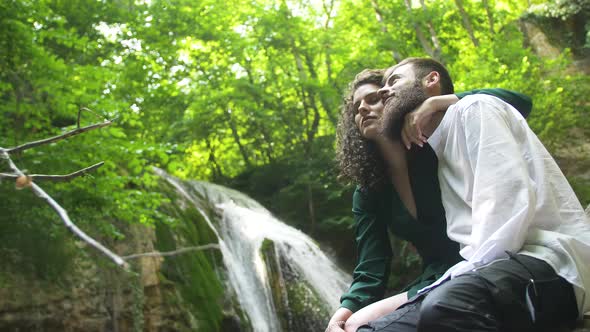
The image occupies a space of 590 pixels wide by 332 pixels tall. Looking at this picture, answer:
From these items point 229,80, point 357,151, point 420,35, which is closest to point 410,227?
point 357,151

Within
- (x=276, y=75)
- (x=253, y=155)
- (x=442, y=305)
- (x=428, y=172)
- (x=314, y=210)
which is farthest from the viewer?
(x=253, y=155)

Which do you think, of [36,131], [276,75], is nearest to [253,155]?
[276,75]

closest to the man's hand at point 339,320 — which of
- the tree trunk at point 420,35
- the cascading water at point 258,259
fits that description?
the cascading water at point 258,259

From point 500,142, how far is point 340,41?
13.5m

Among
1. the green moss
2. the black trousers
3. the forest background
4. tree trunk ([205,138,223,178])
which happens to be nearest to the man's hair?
the black trousers

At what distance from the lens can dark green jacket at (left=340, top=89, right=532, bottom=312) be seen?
1.96 meters

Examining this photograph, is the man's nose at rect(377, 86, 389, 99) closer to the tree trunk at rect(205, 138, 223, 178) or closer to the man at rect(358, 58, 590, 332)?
the man at rect(358, 58, 590, 332)

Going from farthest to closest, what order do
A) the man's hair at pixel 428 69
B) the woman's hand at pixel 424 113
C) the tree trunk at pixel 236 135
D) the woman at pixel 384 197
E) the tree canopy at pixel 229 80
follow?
the tree trunk at pixel 236 135, the tree canopy at pixel 229 80, the man's hair at pixel 428 69, the woman at pixel 384 197, the woman's hand at pixel 424 113

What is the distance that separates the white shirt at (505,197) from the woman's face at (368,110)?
0.36 m

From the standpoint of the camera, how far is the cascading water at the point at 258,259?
805 cm

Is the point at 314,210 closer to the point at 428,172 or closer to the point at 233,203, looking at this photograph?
the point at 233,203

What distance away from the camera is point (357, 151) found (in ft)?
7.36

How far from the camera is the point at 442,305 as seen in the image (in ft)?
4.37

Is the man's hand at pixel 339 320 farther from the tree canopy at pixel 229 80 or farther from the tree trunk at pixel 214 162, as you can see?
the tree trunk at pixel 214 162
